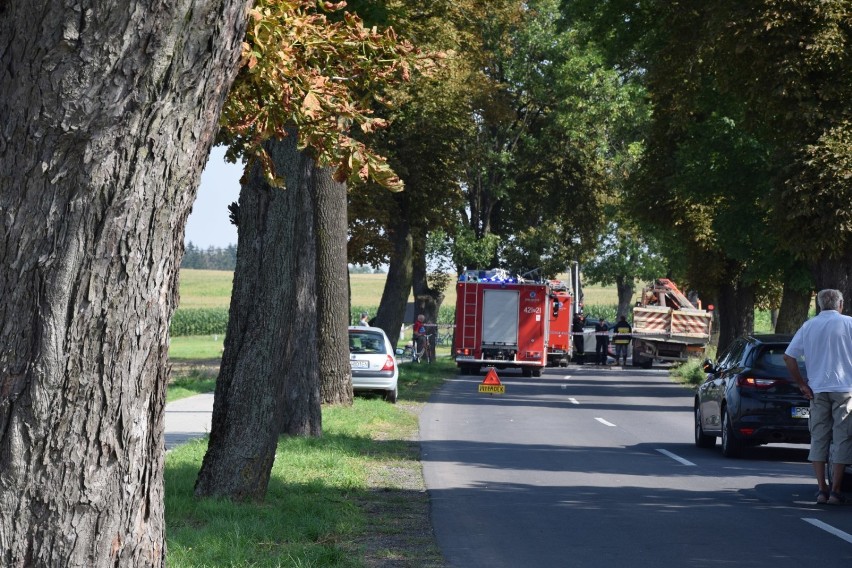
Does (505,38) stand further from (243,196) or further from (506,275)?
(243,196)

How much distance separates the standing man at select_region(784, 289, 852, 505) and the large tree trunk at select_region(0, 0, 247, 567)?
27.7ft

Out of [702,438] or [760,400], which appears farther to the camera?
[702,438]

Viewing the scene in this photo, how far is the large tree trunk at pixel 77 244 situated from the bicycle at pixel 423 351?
4058 centimetres

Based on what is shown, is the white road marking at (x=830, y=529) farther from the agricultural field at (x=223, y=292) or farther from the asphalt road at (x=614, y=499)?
the agricultural field at (x=223, y=292)

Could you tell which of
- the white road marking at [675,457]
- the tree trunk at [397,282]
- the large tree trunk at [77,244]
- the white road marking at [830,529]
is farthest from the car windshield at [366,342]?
the large tree trunk at [77,244]

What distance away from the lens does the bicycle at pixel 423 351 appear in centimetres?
4528

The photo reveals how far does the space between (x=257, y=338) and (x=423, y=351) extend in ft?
114

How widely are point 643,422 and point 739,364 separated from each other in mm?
7172

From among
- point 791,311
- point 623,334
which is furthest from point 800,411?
point 623,334

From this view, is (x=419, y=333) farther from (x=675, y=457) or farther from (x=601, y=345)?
(x=675, y=457)

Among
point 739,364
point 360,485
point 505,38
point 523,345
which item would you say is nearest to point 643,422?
point 739,364

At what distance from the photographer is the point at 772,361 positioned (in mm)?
15852

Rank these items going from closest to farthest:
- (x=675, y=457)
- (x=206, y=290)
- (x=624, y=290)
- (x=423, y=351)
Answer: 1. (x=675, y=457)
2. (x=423, y=351)
3. (x=624, y=290)
4. (x=206, y=290)

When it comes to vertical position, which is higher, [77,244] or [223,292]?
[223,292]
